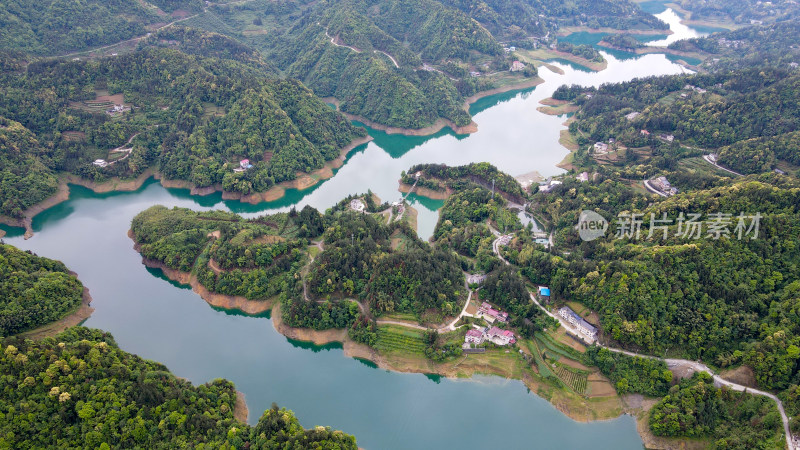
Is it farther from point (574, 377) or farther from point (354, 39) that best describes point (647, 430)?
point (354, 39)

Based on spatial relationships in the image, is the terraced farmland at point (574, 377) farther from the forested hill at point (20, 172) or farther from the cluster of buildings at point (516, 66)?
the cluster of buildings at point (516, 66)

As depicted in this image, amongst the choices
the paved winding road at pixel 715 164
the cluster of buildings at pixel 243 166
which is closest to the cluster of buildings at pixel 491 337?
the cluster of buildings at pixel 243 166

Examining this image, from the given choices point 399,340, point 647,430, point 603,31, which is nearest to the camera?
point 647,430

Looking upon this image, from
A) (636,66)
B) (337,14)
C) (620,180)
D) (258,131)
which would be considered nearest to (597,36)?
(636,66)

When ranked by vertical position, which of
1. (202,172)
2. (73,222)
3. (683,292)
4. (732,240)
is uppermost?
(732,240)

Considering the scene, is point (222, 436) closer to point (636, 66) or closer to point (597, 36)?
point (636, 66)

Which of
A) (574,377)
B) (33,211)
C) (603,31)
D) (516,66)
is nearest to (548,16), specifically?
(603,31)
